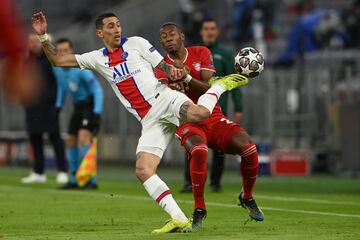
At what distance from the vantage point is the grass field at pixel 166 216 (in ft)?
32.4

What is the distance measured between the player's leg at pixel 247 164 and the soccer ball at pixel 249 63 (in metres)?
0.67

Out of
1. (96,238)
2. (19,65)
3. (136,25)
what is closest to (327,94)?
(136,25)

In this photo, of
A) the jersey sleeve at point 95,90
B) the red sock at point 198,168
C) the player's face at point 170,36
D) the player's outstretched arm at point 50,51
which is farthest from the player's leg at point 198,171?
the jersey sleeve at point 95,90

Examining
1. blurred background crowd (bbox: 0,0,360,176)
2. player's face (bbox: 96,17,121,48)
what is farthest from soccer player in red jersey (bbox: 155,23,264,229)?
blurred background crowd (bbox: 0,0,360,176)

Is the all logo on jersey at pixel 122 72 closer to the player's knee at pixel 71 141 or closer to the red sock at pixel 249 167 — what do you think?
the red sock at pixel 249 167

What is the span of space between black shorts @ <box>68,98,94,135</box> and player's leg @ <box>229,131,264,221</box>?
647cm

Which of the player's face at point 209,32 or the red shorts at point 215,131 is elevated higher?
the player's face at point 209,32

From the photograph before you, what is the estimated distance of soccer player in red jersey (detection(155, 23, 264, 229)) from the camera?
10.5 metres

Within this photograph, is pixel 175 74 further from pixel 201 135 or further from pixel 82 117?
pixel 82 117

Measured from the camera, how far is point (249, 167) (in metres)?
11.0

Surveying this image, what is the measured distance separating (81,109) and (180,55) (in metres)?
6.03

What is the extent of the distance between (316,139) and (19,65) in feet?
58.1

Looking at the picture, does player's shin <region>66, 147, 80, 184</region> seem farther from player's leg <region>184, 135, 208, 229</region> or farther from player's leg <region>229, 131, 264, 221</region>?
player's leg <region>184, 135, 208, 229</region>

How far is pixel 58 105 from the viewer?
1853cm
